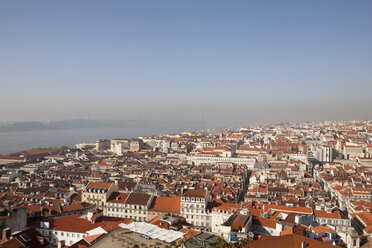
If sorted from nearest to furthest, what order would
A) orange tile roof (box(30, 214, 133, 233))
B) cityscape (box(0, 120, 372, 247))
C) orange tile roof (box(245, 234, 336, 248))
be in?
orange tile roof (box(245, 234, 336, 248)) < cityscape (box(0, 120, 372, 247)) < orange tile roof (box(30, 214, 133, 233))

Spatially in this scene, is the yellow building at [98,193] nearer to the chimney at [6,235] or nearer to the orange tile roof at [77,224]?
the orange tile roof at [77,224]

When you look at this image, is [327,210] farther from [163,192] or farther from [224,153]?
[224,153]

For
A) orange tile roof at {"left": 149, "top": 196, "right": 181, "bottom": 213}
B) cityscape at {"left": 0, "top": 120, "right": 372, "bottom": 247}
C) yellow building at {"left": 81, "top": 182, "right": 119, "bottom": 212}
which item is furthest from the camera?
yellow building at {"left": 81, "top": 182, "right": 119, "bottom": 212}

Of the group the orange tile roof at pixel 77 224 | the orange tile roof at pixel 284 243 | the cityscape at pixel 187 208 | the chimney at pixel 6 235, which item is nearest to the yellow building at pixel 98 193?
the cityscape at pixel 187 208

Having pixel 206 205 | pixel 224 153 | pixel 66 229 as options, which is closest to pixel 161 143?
pixel 224 153

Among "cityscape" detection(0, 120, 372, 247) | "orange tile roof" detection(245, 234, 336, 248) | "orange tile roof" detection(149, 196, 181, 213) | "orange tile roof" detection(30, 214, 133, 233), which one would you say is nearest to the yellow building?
"cityscape" detection(0, 120, 372, 247)

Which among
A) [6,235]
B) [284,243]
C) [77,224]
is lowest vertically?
[77,224]

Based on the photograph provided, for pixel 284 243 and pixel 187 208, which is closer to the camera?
pixel 284 243

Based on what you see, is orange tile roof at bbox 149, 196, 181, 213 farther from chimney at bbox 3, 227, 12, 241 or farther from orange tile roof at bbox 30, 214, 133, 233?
A: chimney at bbox 3, 227, 12, 241

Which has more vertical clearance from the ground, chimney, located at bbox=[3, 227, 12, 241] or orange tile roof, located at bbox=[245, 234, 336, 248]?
orange tile roof, located at bbox=[245, 234, 336, 248]

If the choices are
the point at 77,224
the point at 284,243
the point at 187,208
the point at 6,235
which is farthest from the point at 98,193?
the point at 284,243

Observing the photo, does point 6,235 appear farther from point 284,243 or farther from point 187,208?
point 284,243
